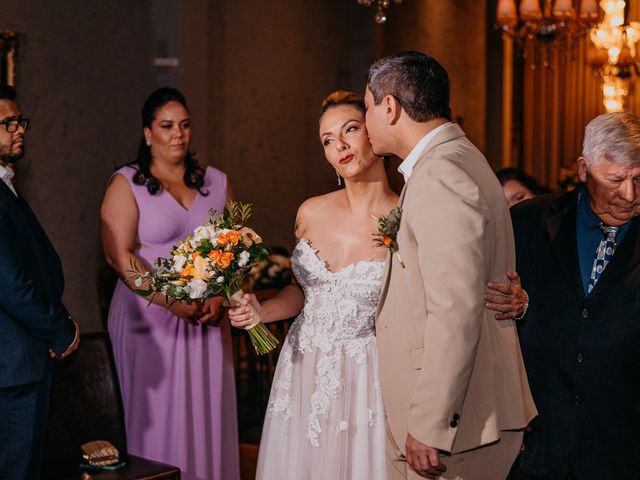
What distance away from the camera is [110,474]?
3285mm

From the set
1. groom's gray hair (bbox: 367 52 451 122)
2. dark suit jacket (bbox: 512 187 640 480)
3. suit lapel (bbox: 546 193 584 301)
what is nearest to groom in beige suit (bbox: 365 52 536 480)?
groom's gray hair (bbox: 367 52 451 122)

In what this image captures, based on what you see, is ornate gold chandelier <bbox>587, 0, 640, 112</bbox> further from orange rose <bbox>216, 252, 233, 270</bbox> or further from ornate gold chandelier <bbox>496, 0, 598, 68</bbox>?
orange rose <bbox>216, 252, 233, 270</bbox>

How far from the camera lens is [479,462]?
2535 mm

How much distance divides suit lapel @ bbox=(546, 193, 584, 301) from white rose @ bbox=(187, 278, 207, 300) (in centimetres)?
119

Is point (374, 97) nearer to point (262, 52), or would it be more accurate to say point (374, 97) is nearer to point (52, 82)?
point (52, 82)

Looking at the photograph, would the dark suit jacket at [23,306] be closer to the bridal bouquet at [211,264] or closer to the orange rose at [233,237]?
the bridal bouquet at [211,264]

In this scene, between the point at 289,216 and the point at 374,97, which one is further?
the point at 289,216

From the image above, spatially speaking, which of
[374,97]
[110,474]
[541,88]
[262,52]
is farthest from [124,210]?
[541,88]

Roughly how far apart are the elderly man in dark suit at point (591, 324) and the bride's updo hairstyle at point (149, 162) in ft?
6.39

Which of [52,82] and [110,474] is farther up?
[52,82]

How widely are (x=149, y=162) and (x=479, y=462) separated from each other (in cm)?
246

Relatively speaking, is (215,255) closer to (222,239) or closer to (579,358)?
(222,239)

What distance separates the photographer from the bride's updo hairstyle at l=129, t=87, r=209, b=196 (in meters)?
4.29

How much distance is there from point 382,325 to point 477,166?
1.76ft
